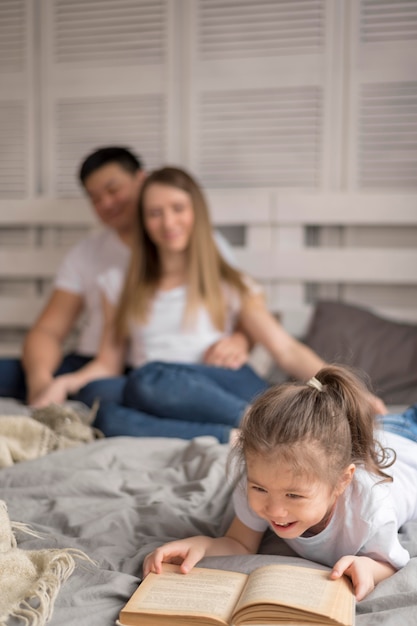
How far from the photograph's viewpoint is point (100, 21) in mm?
2727

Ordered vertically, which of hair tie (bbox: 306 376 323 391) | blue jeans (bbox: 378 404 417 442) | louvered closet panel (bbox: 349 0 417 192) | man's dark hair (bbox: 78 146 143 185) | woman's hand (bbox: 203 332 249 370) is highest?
louvered closet panel (bbox: 349 0 417 192)

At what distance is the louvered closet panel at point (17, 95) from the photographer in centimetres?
280

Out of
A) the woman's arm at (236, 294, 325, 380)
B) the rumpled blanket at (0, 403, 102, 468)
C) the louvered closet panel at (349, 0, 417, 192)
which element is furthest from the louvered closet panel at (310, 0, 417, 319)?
the rumpled blanket at (0, 403, 102, 468)

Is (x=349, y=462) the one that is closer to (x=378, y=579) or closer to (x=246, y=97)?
(x=378, y=579)

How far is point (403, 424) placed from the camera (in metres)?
1.37

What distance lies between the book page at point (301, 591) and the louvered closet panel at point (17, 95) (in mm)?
2170

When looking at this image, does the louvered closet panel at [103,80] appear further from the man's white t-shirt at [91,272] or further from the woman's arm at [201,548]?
the woman's arm at [201,548]

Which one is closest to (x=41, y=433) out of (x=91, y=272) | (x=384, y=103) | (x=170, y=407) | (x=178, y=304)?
(x=170, y=407)

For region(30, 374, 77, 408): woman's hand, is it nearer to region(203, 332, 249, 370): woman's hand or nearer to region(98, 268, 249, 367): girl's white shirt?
region(98, 268, 249, 367): girl's white shirt

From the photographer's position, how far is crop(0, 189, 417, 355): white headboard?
2484 millimetres

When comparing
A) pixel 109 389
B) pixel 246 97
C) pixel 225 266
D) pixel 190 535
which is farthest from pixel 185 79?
pixel 190 535

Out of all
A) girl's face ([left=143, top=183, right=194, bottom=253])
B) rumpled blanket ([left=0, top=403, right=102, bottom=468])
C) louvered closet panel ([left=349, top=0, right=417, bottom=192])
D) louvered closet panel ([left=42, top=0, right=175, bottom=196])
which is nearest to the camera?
rumpled blanket ([left=0, top=403, right=102, bottom=468])

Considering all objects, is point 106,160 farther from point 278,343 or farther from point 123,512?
point 123,512

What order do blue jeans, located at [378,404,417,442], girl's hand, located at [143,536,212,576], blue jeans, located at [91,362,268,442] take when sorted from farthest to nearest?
1. blue jeans, located at [91,362,268,442]
2. blue jeans, located at [378,404,417,442]
3. girl's hand, located at [143,536,212,576]
